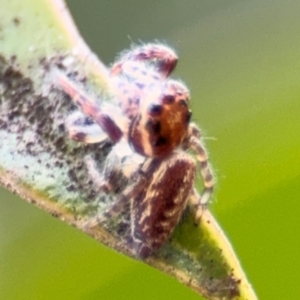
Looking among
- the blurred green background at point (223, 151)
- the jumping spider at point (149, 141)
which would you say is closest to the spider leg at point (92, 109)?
the jumping spider at point (149, 141)

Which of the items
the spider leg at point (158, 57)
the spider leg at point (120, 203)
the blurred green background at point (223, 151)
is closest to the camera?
the spider leg at point (120, 203)

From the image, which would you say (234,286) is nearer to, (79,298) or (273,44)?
(79,298)

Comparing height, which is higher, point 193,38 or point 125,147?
point 193,38

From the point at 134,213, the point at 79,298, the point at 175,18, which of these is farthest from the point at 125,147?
the point at 175,18

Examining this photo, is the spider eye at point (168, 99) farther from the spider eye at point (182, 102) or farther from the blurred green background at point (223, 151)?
the blurred green background at point (223, 151)

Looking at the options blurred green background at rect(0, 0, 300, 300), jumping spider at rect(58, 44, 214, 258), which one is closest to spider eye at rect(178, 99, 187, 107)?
jumping spider at rect(58, 44, 214, 258)

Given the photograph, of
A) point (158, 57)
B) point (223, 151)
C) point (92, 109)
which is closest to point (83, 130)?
point (92, 109)

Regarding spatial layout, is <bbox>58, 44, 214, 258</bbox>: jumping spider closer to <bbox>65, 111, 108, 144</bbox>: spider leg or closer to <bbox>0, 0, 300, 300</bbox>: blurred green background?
<bbox>65, 111, 108, 144</bbox>: spider leg
